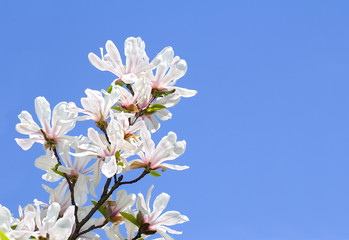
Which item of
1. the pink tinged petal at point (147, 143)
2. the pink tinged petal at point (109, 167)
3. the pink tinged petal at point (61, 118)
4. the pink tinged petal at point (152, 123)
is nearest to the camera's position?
the pink tinged petal at point (109, 167)

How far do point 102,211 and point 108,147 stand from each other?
375mm

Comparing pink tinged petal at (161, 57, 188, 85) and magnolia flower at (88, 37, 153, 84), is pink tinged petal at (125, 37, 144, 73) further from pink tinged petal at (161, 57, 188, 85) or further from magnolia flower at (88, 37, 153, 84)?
pink tinged petal at (161, 57, 188, 85)

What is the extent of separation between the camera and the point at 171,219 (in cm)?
224

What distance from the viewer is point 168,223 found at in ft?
7.41

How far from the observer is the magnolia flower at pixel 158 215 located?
2.23 m

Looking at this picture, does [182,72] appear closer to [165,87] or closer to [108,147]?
[165,87]

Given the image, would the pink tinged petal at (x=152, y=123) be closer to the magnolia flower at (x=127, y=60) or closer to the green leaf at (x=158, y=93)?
the green leaf at (x=158, y=93)

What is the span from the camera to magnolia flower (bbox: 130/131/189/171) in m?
2.16

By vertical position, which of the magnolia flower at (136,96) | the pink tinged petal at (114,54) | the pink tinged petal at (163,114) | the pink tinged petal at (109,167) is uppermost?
the pink tinged petal at (114,54)

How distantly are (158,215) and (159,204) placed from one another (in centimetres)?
6

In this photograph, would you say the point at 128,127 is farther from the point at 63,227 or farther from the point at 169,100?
the point at 63,227

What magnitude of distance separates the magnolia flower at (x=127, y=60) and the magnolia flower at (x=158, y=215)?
24.1 inches

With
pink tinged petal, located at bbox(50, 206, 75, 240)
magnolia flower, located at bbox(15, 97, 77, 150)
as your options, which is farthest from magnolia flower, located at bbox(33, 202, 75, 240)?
magnolia flower, located at bbox(15, 97, 77, 150)

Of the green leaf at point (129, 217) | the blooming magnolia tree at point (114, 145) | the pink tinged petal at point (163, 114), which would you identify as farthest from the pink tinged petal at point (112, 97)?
the green leaf at point (129, 217)
